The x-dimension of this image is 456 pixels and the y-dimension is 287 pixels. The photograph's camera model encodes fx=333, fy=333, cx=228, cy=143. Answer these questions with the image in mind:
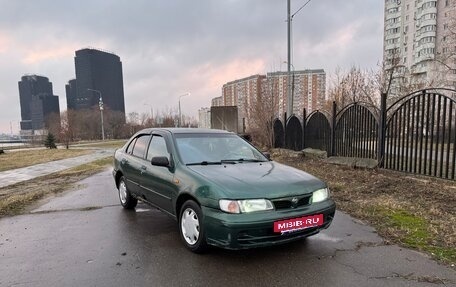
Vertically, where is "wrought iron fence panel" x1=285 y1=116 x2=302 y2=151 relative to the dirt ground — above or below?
above

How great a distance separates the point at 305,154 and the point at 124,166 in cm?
848

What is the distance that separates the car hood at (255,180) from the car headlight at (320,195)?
0.05 m

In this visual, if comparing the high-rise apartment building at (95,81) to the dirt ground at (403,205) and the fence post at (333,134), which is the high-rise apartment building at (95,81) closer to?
the fence post at (333,134)

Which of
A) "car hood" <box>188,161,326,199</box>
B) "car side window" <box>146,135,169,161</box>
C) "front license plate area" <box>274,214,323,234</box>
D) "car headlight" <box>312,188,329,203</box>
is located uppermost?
"car side window" <box>146,135,169,161</box>

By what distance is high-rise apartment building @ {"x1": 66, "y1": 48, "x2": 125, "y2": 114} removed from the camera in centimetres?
7106

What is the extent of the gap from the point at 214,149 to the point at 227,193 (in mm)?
1524

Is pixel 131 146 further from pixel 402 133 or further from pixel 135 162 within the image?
pixel 402 133

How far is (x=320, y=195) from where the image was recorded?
402 centimetres

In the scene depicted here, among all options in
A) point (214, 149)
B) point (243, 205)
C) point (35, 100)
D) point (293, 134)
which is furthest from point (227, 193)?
point (35, 100)

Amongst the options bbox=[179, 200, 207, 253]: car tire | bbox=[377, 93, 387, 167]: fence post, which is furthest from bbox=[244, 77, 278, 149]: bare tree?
bbox=[179, 200, 207, 253]: car tire

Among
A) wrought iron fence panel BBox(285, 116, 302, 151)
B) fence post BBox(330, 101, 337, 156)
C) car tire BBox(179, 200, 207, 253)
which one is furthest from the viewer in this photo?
wrought iron fence panel BBox(285, 116, 302, 151)

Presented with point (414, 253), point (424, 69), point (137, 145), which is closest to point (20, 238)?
point (137, 145)

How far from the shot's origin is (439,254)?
12.6 feet

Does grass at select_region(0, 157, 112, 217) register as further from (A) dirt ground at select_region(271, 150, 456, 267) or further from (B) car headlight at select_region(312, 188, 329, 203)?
(A) dirt ground at select_region(271, 150, 456, 267)
